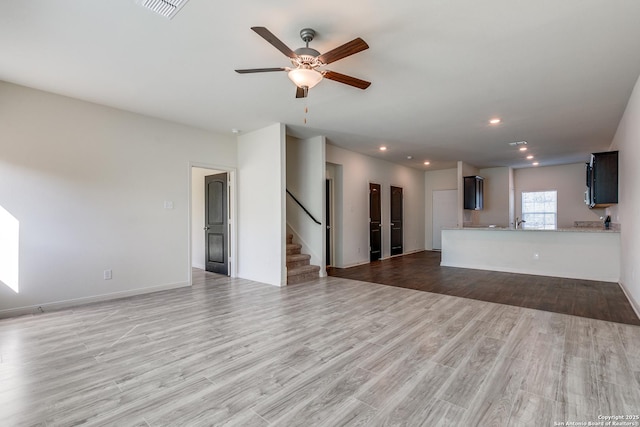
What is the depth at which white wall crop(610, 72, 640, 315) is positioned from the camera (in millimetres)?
3531

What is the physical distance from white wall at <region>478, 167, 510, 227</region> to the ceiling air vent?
9.66m

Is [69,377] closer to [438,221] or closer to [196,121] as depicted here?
[196,121]

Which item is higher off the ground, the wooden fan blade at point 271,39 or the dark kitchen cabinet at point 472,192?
the wooden fan blade at point 271,39

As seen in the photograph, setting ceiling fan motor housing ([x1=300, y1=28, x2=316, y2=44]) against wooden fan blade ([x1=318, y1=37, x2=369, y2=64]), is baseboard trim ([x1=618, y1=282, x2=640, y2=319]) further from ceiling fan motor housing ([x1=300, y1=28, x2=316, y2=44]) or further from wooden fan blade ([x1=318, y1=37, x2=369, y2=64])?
ceiling fan motor housing ([x1=300, y1=28, x2=316, y2=44])

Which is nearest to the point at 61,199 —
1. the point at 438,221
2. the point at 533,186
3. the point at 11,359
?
the point at 11,359

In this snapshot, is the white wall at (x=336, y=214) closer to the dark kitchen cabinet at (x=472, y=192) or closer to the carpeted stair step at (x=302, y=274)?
the carpeted stair step at (x=302, y=274)

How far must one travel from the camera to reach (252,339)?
9.52 feet

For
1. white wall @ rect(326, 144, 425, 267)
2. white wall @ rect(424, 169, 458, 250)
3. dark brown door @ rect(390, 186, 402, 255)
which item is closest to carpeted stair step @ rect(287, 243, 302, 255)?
white wall @ rect(326, 144, 425, 267)

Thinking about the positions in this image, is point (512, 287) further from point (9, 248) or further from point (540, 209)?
point (9, 248)

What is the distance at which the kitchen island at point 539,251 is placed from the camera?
540cm

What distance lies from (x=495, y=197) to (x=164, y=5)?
9.89m

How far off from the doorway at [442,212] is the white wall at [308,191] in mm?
5502

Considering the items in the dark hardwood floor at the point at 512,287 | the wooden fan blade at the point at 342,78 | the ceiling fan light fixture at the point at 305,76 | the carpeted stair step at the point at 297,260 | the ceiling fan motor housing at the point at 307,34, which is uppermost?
the ceiling fan motor housing at the point at 307,34

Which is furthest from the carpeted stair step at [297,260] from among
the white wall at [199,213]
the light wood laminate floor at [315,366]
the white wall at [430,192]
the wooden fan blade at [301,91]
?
the white wall at [430,192]
